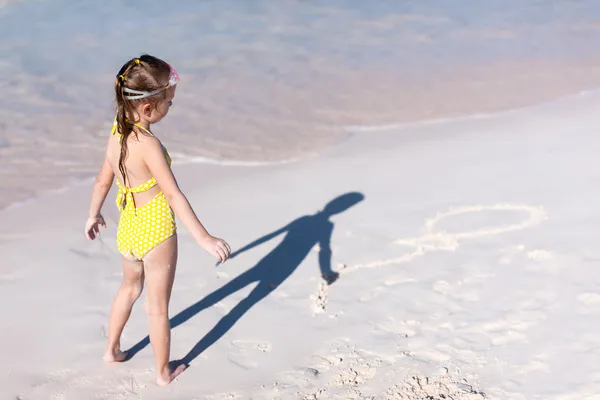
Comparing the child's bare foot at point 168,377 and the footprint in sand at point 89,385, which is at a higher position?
the child's bare foot at point 168,377


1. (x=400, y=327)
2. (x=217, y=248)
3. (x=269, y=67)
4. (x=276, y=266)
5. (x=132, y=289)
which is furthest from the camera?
(x=269, y=67)

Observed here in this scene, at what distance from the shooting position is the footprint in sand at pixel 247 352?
3.82 metres

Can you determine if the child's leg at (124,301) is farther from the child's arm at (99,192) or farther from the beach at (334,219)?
the child's arm at (99,192)

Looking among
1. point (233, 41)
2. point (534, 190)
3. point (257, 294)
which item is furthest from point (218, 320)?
point (233, 41)

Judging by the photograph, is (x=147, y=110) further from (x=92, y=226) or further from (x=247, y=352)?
(x=247, y=352)

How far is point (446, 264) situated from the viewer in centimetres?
458

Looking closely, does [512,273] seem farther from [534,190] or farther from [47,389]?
[47,389]

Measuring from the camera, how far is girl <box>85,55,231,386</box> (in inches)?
123

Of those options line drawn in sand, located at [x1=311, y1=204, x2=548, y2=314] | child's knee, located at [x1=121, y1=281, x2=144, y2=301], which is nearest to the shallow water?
line drawn in sand, located at [x1=311, y1=204, x2=548, y2=314]

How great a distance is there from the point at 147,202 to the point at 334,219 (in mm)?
2155

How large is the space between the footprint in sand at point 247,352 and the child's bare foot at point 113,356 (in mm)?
529

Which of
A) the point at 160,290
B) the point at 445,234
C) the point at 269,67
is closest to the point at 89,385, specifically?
the point at 160,290

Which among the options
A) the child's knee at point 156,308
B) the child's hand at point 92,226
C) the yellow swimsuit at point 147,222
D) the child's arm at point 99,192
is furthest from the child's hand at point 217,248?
the child's hand at point 92,226

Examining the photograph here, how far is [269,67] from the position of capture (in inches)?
372
